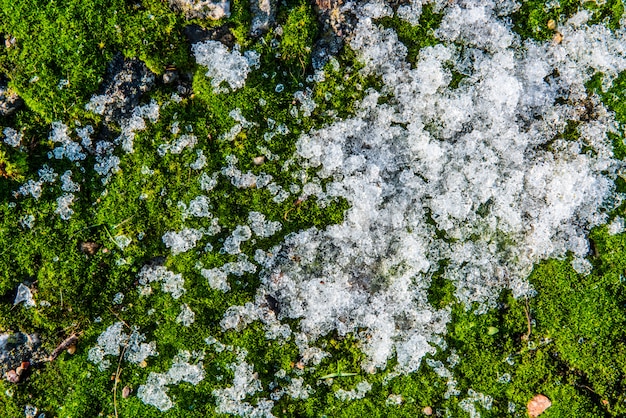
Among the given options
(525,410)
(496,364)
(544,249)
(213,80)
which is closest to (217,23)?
(213,80)

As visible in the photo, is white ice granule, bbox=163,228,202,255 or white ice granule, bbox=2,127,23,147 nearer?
white ice granule, bbox=2,127,23,147

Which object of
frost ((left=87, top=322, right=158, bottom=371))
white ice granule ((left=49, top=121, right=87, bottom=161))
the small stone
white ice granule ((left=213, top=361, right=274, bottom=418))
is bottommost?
the small stone

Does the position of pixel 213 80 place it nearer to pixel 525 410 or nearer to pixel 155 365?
pixel 155 365

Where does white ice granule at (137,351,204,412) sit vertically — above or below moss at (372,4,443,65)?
below

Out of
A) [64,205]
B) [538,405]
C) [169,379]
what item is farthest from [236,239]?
[538,405]

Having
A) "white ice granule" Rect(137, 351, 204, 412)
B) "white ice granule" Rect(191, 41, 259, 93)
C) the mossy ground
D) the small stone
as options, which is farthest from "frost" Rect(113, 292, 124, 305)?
the small stone

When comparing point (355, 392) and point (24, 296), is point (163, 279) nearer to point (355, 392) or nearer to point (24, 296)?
point (24, 296)

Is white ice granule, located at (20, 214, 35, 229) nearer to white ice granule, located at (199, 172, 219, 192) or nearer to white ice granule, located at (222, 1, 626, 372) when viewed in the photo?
white ice granule, located at (199, 172, 219, 192)
